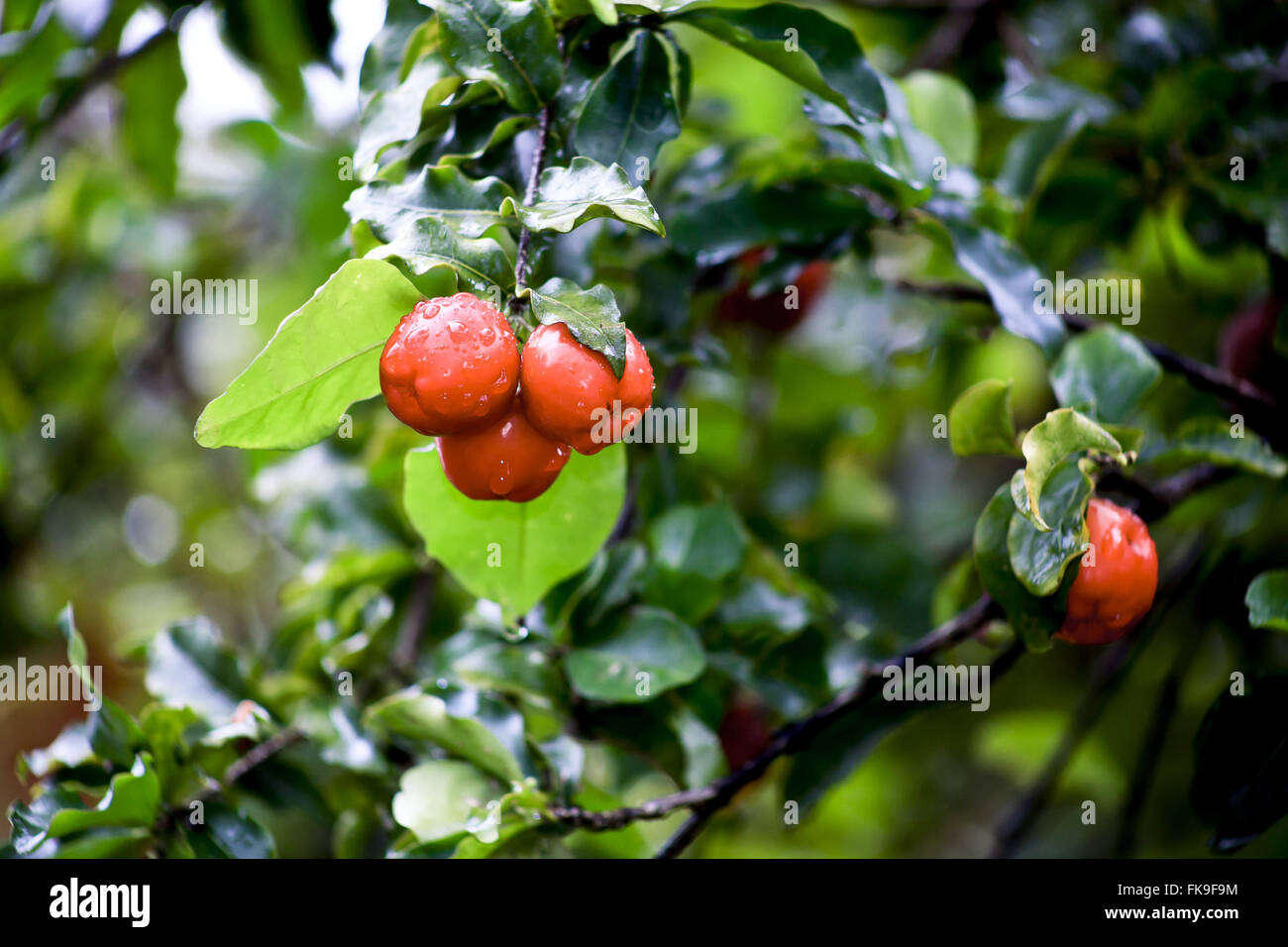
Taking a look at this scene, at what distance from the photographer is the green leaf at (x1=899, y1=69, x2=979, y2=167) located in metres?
1.19

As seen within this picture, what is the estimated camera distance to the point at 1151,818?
1851 mm

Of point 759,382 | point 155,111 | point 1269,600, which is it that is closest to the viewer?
point 1269,600

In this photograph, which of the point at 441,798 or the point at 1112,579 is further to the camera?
the point at 441,798

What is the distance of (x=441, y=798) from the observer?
0.92 meters

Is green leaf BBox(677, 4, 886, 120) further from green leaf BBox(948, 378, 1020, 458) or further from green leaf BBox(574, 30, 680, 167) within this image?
green leaf BBox(948, 378, 1020, 458)

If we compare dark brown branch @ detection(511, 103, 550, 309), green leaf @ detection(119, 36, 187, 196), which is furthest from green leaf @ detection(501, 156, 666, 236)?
green leaf @ detection(119, 36, 187, 196)

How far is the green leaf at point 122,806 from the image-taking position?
0.88m

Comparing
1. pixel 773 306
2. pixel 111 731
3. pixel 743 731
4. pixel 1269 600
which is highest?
pixel 773 306

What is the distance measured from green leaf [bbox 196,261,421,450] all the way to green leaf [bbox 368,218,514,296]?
2 cm

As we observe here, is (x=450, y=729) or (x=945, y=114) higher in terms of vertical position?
(x=945, y=114)

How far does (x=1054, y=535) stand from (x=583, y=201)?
443mm

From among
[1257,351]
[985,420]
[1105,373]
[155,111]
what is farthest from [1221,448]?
[155,111]

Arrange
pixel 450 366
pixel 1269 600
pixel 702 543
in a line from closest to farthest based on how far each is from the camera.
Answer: pixel 450 366, pixel 1269 600, pixel 702 543

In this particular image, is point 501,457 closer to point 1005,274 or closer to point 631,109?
point 631,109
